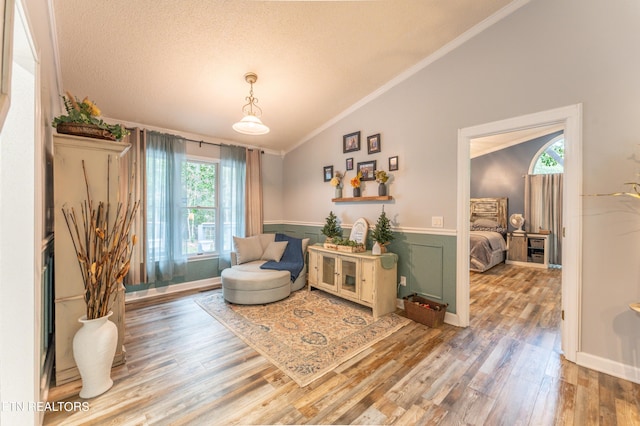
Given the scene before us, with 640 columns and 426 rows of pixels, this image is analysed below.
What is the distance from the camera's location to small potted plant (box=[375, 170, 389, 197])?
10.9ft

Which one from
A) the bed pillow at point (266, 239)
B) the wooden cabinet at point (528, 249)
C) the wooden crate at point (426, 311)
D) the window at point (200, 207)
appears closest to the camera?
the wooden crate at point (426, 311)

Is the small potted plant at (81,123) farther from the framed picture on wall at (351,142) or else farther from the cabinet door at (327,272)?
the framed picture on wall at (351,142)

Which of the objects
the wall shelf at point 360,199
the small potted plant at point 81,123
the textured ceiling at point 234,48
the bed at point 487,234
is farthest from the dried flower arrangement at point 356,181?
the bed at point 487,234

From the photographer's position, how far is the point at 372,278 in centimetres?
301

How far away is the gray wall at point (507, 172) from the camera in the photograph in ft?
19.8

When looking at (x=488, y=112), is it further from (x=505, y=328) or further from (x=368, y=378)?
(x=368, y=378)

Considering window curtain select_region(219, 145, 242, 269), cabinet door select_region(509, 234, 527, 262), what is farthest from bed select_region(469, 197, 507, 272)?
window curtain select_region(219, 145, 242, 269)

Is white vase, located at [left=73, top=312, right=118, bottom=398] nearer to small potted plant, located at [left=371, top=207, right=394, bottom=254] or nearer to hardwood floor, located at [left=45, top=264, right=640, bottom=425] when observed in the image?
hardwood floor, located at [left=45, top=264, right=640, bottom=425]

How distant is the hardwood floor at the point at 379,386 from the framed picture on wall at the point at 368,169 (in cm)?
196

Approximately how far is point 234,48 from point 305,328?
2.88 m

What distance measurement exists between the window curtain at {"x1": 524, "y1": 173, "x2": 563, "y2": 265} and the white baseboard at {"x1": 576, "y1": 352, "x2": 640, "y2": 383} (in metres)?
4.43

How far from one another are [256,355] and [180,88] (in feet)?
9.73

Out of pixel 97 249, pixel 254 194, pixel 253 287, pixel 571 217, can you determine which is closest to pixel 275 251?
pixel 253 287

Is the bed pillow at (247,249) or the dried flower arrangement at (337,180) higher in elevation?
the dried flower arrangement at (337,180)
